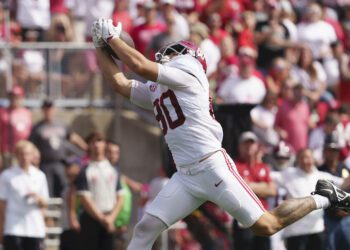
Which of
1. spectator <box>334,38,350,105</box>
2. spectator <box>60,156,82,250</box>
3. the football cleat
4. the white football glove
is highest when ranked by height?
the white football glove

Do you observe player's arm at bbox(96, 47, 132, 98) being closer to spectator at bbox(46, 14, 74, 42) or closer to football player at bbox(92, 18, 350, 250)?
football player at bbox(92, 18, 350, 250)

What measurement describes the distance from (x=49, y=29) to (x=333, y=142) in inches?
194

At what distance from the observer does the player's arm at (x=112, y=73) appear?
386 inches

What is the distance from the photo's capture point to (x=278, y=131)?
15570mm

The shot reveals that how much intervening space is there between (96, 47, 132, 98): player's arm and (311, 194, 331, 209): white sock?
5.74ft

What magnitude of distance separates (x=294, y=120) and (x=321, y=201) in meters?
5.56

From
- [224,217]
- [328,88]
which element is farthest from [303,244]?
[328,88]

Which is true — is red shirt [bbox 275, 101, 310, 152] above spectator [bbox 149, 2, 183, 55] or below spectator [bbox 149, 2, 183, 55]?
below

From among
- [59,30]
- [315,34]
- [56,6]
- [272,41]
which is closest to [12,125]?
[59,30]

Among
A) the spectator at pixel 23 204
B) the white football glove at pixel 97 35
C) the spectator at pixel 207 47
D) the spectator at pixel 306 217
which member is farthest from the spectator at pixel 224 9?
the white football glove at pixel 97 35

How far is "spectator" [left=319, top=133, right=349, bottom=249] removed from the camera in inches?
481

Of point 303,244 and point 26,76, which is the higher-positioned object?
point 26,76

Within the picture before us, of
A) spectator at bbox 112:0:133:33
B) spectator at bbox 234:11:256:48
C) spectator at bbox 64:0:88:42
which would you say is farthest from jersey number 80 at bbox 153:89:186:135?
spectator at bbox 64:0:88:42

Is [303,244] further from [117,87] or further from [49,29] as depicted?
[49,29]
